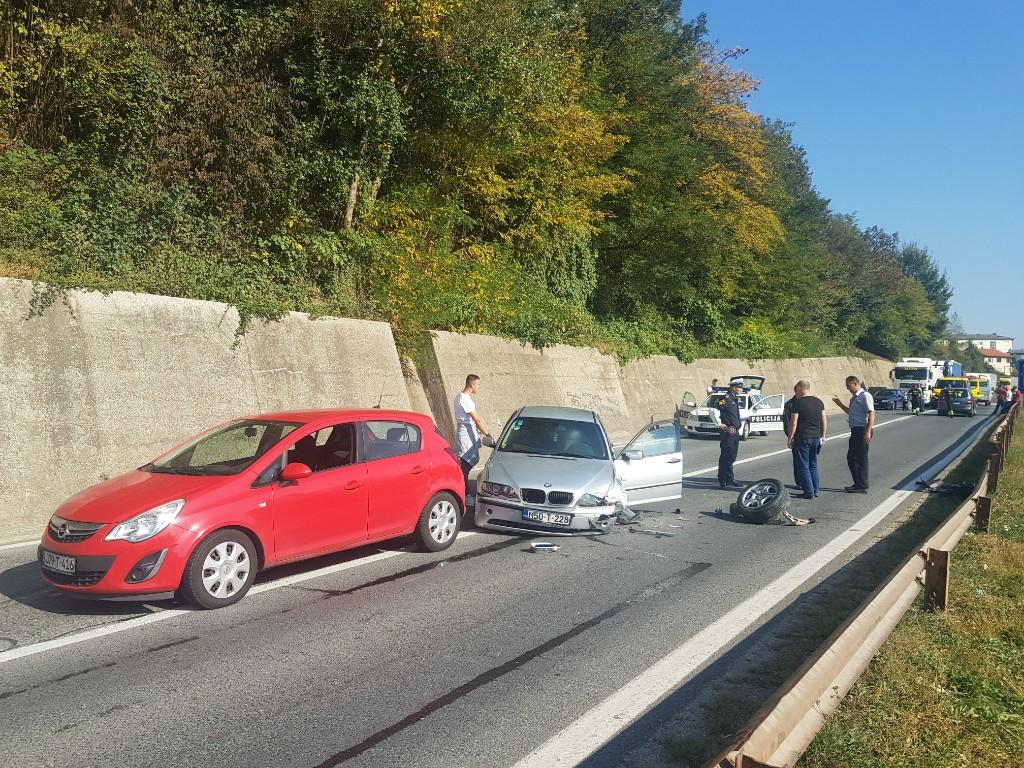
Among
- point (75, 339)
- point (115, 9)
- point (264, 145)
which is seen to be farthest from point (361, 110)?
point (75, 339)

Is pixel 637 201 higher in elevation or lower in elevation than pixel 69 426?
higher

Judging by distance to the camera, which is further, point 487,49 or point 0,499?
point 487,49

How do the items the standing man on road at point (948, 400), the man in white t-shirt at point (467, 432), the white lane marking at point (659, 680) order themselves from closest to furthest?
the white lane marking at point (659, 680)
the man in white t-shirt at point (467, 432)
the standing man on road at point (948, 400)

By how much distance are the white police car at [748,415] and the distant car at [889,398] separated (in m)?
26.6

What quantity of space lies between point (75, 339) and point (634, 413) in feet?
72.1

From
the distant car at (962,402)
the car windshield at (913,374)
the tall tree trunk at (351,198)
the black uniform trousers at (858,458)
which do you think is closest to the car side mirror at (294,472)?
the black uniform trousers at (858,458)

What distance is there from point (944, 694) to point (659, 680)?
1.61 m

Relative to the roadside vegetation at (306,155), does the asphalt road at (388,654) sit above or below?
below

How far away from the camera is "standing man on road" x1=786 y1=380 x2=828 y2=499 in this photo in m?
12.8

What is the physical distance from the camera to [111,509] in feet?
20.4

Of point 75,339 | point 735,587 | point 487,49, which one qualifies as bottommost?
point 735,587

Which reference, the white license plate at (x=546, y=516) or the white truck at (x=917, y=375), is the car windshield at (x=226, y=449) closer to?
the white license plate at (x=546, y=516)

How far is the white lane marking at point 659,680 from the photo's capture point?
13.5 feet

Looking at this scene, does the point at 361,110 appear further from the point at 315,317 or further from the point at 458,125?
the point at 315,317
